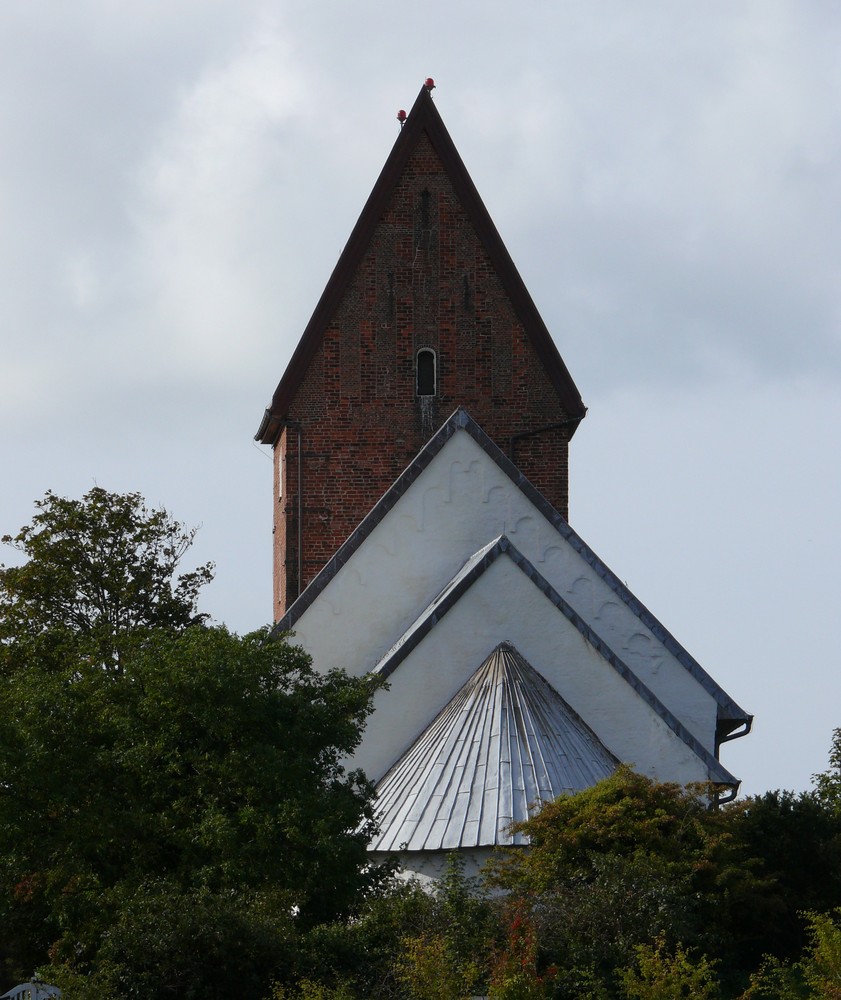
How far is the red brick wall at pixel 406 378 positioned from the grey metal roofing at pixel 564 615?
6.23m

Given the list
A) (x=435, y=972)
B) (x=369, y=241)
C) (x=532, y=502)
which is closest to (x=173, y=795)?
(x=435, y=972)

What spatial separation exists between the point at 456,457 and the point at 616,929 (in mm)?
10277

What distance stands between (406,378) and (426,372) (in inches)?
15.1

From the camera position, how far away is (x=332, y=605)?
25.1 metres

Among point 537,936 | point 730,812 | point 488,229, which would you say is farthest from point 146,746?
point 488,229

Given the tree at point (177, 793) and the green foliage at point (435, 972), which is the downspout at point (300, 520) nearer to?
the tree at point (177, 793)

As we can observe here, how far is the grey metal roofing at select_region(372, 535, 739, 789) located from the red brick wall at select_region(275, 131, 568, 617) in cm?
623

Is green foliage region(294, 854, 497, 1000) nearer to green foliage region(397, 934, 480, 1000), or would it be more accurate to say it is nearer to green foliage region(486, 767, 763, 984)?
green foliage region(397, 934, 480, 1000)

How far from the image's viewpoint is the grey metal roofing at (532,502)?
25094 millimetres

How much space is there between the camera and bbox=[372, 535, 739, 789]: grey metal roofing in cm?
2250

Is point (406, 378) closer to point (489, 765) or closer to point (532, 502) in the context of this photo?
point (532, 502)

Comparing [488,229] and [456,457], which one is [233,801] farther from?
[488,229]

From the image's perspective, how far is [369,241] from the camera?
30.3 m

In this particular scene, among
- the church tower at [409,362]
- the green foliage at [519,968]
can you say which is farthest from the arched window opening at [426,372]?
the green foliage at [519,968]
